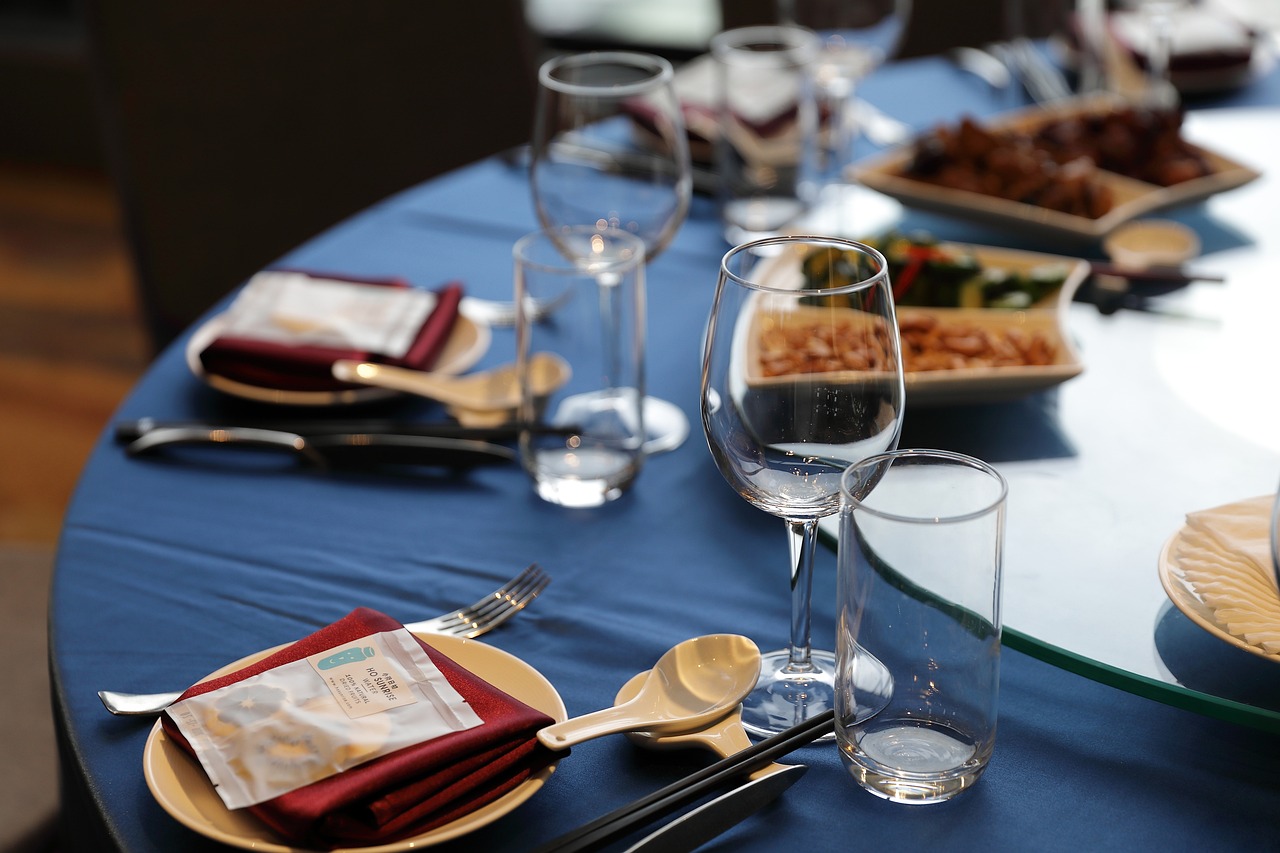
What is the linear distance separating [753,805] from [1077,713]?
216 mm

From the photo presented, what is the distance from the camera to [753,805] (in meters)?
0.65

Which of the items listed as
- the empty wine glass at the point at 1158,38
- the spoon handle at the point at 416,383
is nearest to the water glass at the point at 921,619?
Answer: the spoon handle at the point at 416,383

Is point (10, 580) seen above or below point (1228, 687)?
below

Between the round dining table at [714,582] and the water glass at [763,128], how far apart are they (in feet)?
0.71

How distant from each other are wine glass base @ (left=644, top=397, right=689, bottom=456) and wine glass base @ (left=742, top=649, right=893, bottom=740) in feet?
0.95

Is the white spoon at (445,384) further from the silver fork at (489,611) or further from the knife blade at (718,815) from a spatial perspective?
the knife blade at (718,815)

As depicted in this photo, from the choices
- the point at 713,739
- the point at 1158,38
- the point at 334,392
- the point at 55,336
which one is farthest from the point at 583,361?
the point at 55,336

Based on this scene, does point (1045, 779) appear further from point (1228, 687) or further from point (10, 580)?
point (10, 580)

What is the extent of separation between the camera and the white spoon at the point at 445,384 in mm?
1079

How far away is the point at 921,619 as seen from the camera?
0.64 metres

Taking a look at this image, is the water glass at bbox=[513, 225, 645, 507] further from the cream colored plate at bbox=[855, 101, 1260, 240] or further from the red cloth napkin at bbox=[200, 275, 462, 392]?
the cream colored plate at bbox=[855, 101, 1260, 240]

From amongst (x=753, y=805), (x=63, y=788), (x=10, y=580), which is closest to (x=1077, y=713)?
(x=753, y=805)

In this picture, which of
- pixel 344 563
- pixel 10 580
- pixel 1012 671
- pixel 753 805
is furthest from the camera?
pixel 10 580

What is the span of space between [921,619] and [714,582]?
0.82ft
